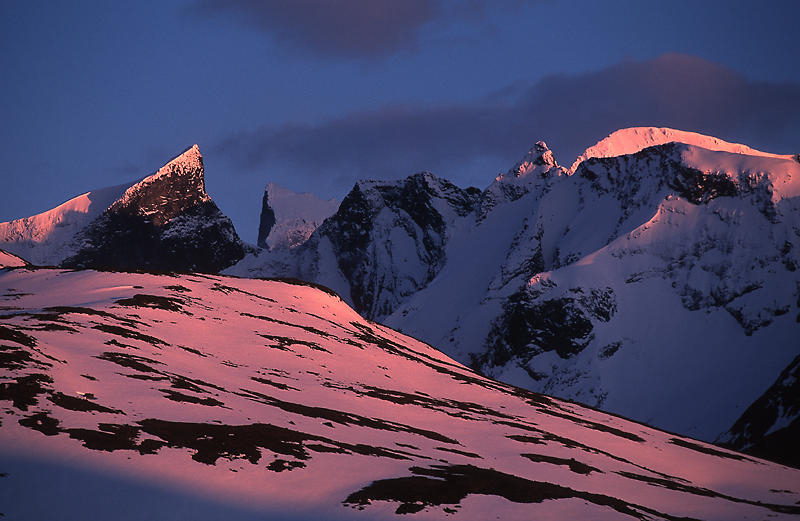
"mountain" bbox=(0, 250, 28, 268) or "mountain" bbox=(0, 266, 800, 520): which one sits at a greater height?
"mountain" bbox=(0, 250, 28, 268)

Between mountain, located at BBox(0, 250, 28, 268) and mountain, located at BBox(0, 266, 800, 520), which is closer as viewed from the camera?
mountain, located at BBox(0, 266, 800, 520)

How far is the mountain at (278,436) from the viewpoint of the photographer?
42031 mm

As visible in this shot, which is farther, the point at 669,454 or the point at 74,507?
the point at 669,454

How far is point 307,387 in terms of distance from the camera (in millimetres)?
79562

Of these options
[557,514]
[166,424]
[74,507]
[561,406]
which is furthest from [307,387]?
[561,406]

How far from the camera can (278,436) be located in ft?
177

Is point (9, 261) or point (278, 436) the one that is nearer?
point (278, 436)

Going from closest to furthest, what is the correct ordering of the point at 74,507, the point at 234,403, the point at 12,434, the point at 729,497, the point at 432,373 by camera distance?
the point at 74,507, the point at 12,434, the point at 234,403, the point at 729,497, the point at 432,373

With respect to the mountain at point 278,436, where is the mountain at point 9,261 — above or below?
above

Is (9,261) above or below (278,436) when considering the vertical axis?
above

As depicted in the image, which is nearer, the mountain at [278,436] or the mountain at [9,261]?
the mountain at [278,436]

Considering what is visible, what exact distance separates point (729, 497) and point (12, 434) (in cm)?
5460

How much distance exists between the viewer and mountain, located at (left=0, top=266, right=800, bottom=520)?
42.0 m

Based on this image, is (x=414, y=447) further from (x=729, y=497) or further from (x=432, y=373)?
(x=432, y=373)
